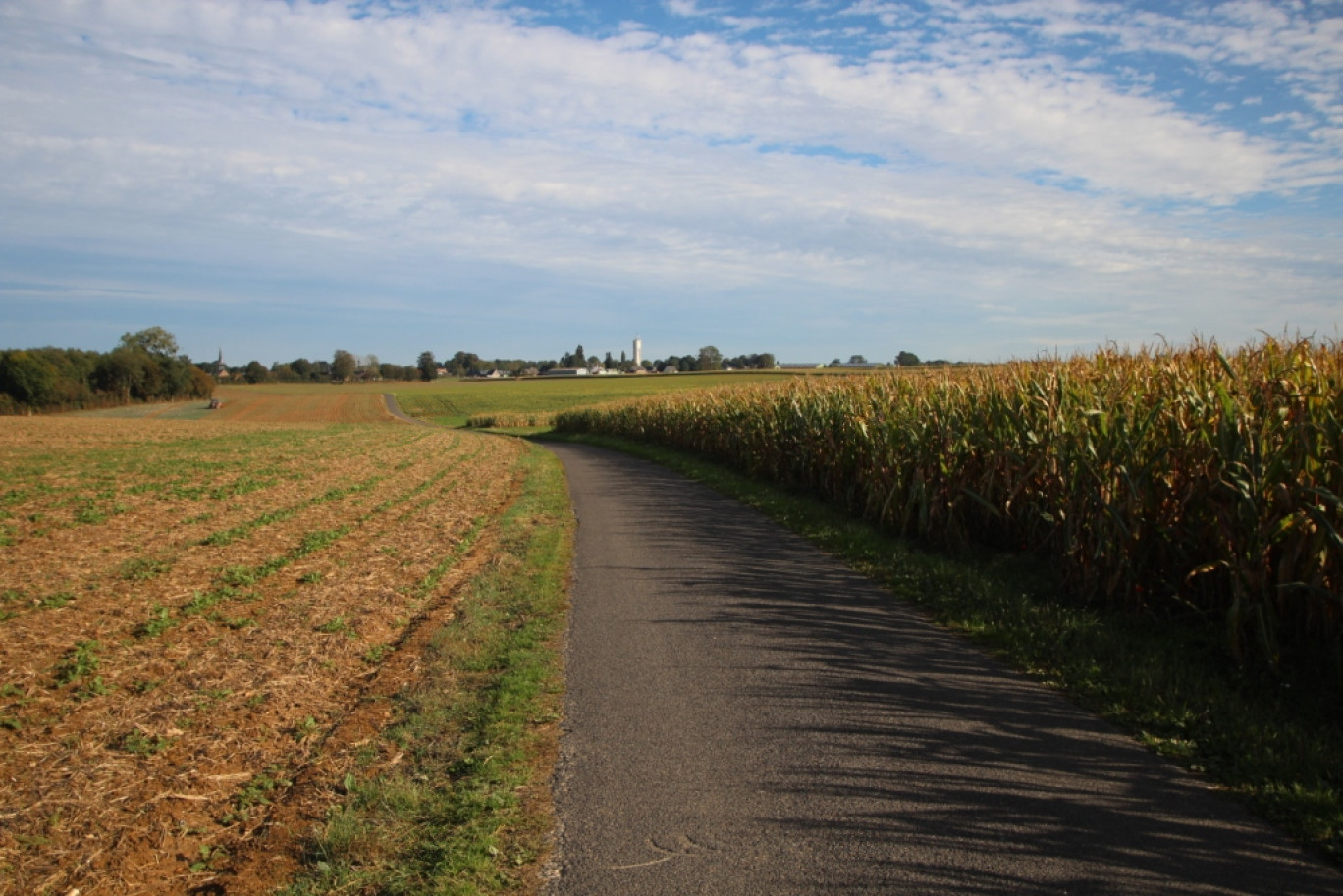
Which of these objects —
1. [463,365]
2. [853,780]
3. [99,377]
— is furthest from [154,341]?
[853,780]

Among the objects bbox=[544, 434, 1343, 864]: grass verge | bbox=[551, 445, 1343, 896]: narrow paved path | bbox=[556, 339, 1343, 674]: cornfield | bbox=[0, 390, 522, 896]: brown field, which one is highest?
bbox=[556, 339, 1343, 674]: cornfield

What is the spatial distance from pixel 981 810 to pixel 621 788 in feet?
5.61

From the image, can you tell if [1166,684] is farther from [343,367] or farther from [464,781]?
[343,367]

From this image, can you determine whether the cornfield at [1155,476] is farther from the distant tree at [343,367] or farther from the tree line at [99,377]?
the distant tree at [343,367]

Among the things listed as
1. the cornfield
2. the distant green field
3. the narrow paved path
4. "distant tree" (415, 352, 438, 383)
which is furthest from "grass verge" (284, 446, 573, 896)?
"distant tree" (415, 352, 438, 383)

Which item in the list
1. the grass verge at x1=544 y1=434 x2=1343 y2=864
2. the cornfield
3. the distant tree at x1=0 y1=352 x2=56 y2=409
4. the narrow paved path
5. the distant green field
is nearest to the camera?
the narrow paved path

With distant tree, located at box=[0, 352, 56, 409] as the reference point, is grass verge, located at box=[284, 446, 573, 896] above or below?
below

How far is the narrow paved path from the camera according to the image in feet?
11.1

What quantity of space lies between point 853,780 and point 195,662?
5.07m

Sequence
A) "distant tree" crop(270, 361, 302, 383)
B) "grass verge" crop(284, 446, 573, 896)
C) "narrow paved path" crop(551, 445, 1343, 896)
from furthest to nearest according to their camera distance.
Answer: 1. "distant tree" crop(270, 361, 302, 383)
2. "grass verge" crop(284, 446, 573, 896)
3. "narrow paved path" crop(551, 445, 1343, 896)

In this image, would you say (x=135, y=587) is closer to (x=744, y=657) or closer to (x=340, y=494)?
(x=744, y=657)

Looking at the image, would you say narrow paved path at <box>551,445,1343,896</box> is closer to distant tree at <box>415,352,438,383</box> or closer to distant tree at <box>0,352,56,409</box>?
distant tree at <box>0,352,56,409</box>

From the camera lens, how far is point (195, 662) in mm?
6461

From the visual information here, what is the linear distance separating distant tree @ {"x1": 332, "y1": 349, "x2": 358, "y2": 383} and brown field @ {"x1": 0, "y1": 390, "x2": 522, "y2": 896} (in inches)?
5768
